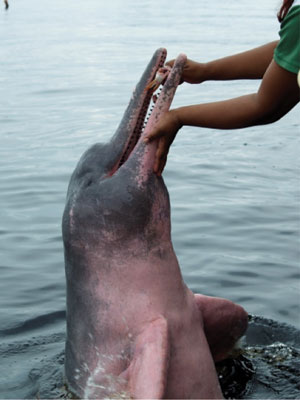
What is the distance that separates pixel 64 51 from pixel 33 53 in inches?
48.6

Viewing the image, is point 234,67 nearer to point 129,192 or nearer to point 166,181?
point 129,192

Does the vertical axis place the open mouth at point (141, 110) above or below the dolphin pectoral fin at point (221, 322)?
above

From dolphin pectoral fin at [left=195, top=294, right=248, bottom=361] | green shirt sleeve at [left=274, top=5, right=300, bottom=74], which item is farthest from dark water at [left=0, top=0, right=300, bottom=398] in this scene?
green shirt sleeve at [left=274, top=5, right=300, bottom=74]

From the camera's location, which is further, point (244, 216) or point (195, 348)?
point (244, 216)

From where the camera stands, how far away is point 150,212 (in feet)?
16.4

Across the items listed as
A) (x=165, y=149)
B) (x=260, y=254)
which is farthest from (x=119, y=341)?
(x=260, y=254)

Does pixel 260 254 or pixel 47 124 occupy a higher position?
pixel 260 254

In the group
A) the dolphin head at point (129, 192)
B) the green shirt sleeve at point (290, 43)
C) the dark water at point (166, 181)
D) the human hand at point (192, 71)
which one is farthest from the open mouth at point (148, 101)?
the dark water at point (166, 181)

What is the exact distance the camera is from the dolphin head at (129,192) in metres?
4.98

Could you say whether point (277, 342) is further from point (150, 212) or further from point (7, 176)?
point (7, 176)

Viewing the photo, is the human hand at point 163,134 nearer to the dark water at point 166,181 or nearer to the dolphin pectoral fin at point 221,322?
the dolphin pectoral fin at point 221,322

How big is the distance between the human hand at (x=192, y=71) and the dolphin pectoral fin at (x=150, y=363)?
1.70 metres

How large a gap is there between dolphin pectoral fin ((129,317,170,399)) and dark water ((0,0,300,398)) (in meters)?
1.15

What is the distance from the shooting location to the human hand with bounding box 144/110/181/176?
193 inches
